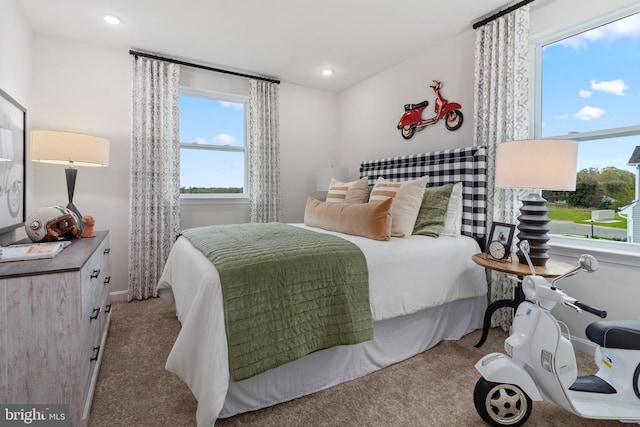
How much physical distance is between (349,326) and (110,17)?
3125 mm

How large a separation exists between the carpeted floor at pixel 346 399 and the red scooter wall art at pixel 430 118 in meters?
2.00

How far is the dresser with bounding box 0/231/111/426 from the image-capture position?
1182 mm

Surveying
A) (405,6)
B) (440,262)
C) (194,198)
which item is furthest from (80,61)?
(440,262)

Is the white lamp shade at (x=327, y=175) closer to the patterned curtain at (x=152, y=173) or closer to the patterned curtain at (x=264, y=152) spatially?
the patterned curtain at (x=264, y=152)

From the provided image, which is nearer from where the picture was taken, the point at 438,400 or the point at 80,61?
the point at 438,400

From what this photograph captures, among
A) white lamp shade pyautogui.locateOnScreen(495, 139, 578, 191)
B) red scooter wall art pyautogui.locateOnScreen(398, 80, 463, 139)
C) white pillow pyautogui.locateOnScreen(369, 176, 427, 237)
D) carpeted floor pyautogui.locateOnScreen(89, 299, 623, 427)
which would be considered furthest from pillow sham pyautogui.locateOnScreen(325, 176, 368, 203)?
carpeted floor pyautogui.locateOnScreen(89, 299, 623, 427)

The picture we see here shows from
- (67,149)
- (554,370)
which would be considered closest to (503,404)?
(554,370)

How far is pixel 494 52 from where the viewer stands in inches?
99.1

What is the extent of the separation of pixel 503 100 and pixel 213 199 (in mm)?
3126

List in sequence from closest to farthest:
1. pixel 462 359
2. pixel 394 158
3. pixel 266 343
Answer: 1. pixel 266 343
2. pixel 462 359
3. pixel 394 158

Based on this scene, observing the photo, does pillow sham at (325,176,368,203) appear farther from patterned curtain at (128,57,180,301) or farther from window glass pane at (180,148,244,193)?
patterned curtain at (128,57,180,301)

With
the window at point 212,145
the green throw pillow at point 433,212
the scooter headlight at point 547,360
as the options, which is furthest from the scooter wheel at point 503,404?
the window at point 212,145

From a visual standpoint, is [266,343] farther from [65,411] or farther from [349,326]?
[65,411]

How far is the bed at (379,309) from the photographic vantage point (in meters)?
1.39
